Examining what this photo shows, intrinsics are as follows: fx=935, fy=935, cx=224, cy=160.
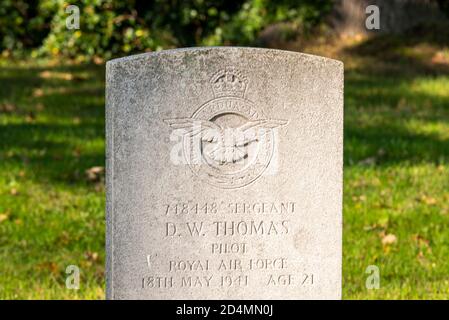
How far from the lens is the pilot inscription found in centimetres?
415

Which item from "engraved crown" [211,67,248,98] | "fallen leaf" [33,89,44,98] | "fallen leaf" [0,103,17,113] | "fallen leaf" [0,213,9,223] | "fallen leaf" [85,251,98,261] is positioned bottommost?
"fallen leaf" [85,251,98,261]

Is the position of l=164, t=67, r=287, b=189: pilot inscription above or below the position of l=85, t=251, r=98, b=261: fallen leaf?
above

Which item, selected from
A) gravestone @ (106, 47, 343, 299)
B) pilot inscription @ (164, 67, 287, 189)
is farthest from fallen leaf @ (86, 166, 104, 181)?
pilot inscription @ (164, 67, 287, 189)

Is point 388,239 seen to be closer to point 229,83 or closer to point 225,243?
A: point 225,243

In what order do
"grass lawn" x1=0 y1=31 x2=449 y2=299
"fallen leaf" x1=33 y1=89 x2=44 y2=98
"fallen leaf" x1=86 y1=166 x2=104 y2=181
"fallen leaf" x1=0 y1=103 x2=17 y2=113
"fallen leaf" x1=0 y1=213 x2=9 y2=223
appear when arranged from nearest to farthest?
"grass lawn" x1=0 y1=31 x2=449 y2=299
"fallen leaf" x1=0 y1=213 x2=9 y2=223
"fallen leaf" x1=86 y1=166 x2=104 y2=181
"fallen leaf" x1=0 y1=103 x2=17 y2=113
"fallen leaf" x1=33 y1=89 x2=44 y2=98

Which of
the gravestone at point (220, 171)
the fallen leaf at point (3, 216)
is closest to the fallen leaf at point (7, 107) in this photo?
the fallen leaf at point (3, 216)

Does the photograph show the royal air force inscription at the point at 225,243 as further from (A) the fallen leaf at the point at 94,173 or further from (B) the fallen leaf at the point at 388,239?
(A) the fallen leaf at the point at 94,173

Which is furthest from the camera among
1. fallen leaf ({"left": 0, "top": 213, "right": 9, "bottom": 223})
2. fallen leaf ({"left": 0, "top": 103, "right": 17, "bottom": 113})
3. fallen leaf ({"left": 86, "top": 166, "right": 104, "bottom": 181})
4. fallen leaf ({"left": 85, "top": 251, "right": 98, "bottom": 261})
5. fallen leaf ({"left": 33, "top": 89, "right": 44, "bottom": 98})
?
fallen leaf ({"left": 33, "top": 89, "right": 44, "bottom": 98})

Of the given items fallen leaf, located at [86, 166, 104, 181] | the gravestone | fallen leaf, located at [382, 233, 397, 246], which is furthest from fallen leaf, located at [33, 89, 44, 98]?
the gravestone

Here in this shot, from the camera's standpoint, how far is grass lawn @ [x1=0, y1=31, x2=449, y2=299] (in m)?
5.78

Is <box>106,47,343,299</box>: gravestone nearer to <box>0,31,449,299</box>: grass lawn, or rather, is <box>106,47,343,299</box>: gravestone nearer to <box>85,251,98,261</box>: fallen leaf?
<box>0,31,449,299</box>: grass lawn

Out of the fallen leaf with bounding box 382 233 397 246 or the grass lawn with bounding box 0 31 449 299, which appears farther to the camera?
the fallen leaf with bounding box 382 233 397 246

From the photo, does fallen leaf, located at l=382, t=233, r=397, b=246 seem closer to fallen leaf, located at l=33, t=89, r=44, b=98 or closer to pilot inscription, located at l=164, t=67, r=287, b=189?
pilot inscription, located at l=164, t=67, r=287, b=189
